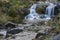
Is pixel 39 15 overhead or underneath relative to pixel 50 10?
underneath

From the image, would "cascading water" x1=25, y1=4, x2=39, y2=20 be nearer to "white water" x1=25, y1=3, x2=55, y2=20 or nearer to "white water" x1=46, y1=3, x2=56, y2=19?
"white water" x1=25, y1=3, x2=55, y2=20

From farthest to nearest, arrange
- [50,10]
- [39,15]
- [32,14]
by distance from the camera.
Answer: [32,14]
[50,10]
[39,15]

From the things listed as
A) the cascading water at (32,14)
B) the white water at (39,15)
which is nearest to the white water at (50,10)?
the white water at (39,15)

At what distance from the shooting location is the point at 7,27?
1277 centimetres

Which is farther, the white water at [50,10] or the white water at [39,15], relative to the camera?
the white water at [50,10]

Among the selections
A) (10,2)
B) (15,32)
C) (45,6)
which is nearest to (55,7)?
(45,6)

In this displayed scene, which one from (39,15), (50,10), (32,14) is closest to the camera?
(39,15)

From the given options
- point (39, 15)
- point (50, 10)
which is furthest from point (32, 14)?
point (50, 10)

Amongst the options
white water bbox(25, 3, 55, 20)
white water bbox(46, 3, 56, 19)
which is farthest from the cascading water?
white water bbox(46, 3, 56, 19)

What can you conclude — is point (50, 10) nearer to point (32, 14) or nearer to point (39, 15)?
point (39, 15)

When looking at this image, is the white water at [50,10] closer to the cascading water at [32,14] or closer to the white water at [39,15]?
the white water at [39,15]

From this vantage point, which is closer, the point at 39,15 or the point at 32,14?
the point at 39,15

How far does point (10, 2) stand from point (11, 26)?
6.75m

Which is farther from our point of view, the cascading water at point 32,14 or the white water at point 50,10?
the white water at point 50,10
